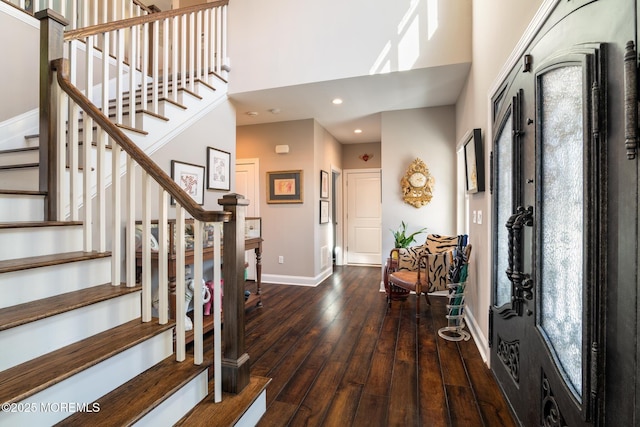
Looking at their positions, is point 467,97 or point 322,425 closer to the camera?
point 322,425

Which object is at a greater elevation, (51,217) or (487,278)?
(51,217)

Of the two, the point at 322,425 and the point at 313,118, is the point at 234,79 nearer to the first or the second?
the point at 313,118

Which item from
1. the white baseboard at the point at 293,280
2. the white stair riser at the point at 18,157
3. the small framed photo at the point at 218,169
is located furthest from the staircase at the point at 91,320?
the white baseboard at the point at 293,280

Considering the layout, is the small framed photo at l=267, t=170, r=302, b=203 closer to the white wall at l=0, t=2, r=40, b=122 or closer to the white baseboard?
the white baseboard

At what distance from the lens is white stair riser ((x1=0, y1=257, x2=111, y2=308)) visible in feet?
4.37

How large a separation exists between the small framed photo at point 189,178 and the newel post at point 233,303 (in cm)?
160

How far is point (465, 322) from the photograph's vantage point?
315cm

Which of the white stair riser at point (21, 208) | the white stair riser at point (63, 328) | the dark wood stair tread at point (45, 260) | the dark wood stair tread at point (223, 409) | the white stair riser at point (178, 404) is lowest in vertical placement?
the dark wood stair tread at point (223, 409)

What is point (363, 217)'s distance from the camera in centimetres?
629

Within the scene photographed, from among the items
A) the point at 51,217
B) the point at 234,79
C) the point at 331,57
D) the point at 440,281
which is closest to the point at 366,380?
the point at 440,281

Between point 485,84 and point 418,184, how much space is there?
1769 millimetres

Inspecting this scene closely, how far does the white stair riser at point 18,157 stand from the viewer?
7.54 feet

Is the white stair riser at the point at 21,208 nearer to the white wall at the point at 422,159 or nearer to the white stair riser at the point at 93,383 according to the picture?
the white stair riser at the point at 93,383

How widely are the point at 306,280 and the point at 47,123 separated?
11.4 feet
